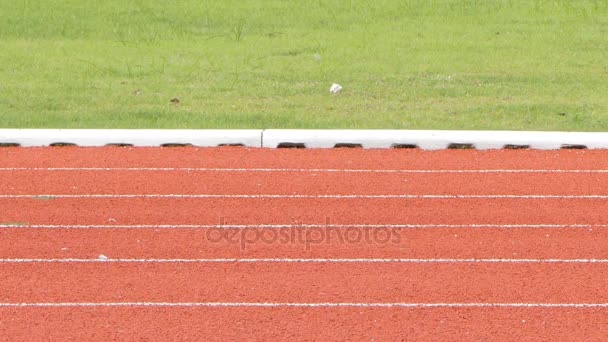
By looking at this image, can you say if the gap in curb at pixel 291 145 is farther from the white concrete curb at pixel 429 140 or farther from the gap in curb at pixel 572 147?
the gap in curb at pixel 572 147

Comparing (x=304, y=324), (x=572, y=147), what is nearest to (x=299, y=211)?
(x=304, y=324)

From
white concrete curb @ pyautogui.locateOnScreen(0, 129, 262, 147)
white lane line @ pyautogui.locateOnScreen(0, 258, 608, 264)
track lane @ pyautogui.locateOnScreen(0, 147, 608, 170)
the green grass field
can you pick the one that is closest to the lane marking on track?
white lane line @ pyautogui.locateOnScreen(0, 258, 608, 264)

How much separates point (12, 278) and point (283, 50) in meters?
8.05

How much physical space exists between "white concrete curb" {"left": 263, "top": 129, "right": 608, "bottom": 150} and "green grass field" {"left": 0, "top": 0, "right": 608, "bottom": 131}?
0.78m

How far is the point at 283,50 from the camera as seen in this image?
14102 millimetres

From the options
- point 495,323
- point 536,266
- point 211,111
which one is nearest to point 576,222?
point 536,266

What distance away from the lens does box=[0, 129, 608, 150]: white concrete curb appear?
9.69 m

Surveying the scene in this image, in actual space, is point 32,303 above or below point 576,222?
below

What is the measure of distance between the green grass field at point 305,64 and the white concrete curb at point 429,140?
775 mm

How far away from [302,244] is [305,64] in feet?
21.3

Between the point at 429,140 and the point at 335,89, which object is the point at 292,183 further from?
the point at 335,89

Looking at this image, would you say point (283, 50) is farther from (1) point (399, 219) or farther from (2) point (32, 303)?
(2) point (32, 303)

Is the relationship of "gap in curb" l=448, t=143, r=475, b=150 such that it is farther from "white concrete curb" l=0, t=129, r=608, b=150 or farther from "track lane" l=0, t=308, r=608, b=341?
"track lane" l=0, t=308, r=608, b=341

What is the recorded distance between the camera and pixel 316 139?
31.8 feet
